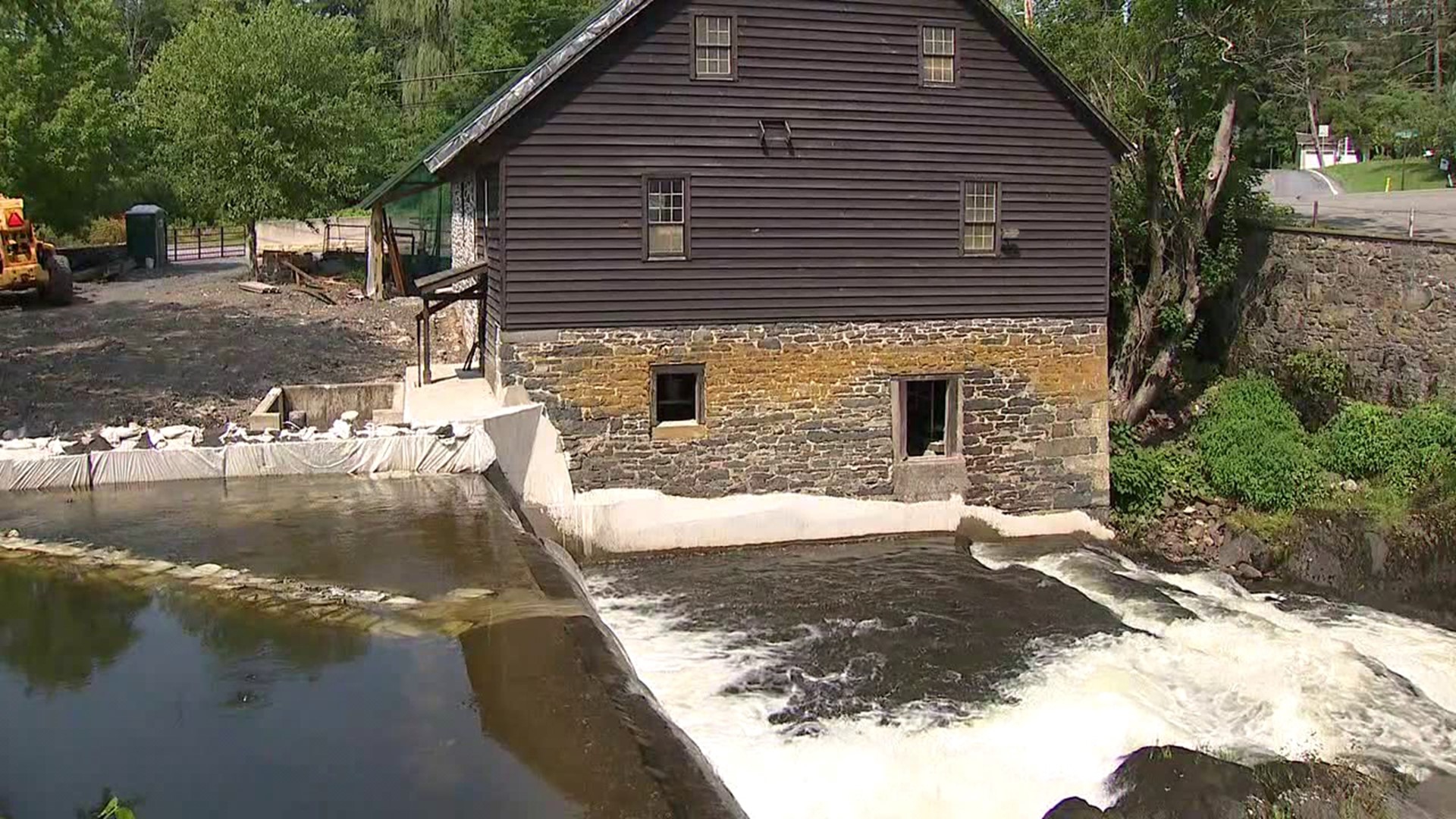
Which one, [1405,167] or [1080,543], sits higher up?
[1405,167]

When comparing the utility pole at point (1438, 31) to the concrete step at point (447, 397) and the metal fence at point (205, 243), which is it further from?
the metal fence at point (205, 243)

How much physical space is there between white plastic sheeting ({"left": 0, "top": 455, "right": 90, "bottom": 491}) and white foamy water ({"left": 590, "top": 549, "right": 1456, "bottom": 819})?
563 cm

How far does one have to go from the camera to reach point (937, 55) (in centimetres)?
1673

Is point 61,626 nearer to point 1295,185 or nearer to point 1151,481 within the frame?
point 1151,481

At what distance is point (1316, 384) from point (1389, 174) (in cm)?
2983

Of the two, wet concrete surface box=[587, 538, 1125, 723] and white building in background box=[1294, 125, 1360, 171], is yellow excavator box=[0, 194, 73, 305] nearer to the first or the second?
wet concrete surface box=[587, 538, 1125, 723]

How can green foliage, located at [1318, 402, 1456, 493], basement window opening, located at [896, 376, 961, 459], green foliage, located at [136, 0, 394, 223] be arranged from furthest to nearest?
green foliage, located at [136, 0, 394, 223] → basement window opening, located at [896, 376, 961, 459] → green foliage, located at [1318, 402, 1456, 493]

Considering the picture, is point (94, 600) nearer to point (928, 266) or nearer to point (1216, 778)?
point (1216, 778)

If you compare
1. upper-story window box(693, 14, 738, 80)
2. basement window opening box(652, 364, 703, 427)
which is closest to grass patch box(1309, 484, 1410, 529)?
basement window opening box(652, 364, 703, 427)

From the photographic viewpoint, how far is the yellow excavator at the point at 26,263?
2586cm

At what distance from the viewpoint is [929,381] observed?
17484 millimetres

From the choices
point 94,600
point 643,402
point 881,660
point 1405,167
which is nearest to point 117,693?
point 94,600

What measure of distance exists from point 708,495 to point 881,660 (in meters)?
4.79

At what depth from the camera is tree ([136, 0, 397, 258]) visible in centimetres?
3080
